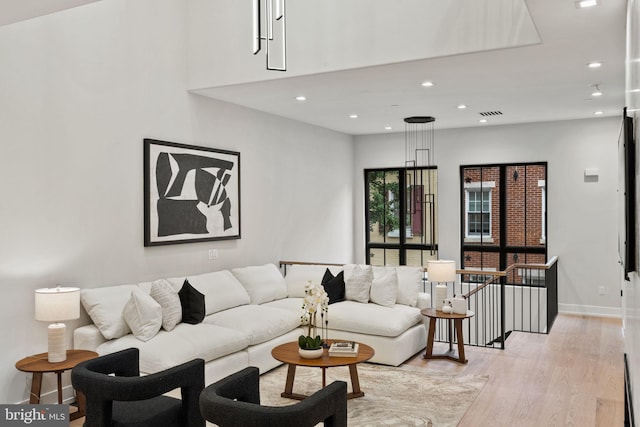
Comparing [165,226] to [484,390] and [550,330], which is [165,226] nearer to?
[484,390]

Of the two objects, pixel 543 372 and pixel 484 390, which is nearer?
pixel 484 390

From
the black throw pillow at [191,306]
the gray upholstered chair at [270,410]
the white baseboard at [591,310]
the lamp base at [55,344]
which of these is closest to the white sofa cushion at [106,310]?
the lamp base at [55,344]

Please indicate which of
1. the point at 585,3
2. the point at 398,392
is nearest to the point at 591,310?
the point at 398,392

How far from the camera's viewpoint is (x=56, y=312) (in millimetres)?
4148

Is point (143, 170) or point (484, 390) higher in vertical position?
point (143, 170)

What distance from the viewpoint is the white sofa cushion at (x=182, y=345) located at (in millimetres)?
4324

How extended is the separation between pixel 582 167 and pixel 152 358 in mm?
6645

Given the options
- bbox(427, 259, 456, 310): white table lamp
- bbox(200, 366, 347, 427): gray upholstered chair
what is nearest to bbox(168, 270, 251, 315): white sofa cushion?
bbox(427, 259, 456, 310): white table lamp

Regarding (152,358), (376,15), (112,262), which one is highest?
(376,15)

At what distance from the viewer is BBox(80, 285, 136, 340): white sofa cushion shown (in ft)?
14.9

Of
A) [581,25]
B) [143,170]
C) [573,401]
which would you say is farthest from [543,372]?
[143,170]

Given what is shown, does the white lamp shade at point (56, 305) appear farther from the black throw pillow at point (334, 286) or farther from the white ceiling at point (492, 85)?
the black throw pillow at point (334, 286)

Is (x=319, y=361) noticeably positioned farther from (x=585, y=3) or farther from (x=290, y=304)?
(x=585, y=3)

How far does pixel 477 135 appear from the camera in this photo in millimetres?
8844
